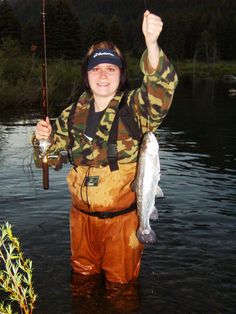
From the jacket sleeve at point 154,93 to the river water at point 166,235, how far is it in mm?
2391

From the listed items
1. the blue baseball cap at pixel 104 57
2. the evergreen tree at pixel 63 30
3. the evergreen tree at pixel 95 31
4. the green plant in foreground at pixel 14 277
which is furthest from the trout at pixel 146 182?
the evergreen tree at pixel 95 31

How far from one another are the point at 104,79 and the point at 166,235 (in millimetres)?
3769

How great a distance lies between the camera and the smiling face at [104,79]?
517 centimetres

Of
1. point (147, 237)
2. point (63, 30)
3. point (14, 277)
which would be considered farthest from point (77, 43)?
point (14, 277)

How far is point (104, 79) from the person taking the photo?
5176 mm

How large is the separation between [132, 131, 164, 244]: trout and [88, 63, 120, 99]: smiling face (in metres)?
1.00

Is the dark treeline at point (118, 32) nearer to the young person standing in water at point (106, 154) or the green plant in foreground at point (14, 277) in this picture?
the young person standing in water at point (106, 154)

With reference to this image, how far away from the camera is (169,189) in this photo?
422 inches

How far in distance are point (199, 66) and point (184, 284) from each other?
88914mm

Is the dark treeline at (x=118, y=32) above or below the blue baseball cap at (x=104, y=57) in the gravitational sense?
above

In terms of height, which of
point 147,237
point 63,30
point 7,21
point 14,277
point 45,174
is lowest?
point 147,237

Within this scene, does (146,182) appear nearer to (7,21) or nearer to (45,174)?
(45,174)

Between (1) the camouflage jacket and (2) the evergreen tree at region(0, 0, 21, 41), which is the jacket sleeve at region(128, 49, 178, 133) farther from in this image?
(2) the evergreen tree at region(0, 0, 21, 41)

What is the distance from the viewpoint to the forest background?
90.4ft
